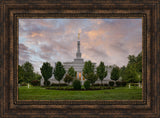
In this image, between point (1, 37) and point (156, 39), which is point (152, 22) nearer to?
point (156, 39)

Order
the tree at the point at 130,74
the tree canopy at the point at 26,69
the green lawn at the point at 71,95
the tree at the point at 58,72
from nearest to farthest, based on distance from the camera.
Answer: the green lawn at the point at 71,95, the tree canopy at the point at 26,69, the tree at the point at 130,74, the tree at the point at 58,72

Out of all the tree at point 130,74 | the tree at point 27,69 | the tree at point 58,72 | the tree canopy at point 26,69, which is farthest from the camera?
the tree at point 58,72

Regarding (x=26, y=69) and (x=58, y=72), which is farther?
(x=58, y=72)

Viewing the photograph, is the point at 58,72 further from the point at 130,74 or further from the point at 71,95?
the point at 71,95

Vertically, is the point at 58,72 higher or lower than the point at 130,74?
lower

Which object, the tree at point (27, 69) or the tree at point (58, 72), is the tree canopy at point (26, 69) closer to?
the tree at point (27, 69)

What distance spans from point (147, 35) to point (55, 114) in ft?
13.9

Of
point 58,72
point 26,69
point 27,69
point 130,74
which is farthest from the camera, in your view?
point 58,72

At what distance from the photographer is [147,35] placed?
5016 mm

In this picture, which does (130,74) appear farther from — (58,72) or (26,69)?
(58,72)

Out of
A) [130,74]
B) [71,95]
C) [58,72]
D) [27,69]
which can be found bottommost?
[71,95]

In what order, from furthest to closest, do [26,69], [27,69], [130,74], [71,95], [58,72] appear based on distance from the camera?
[58,72]
[130,74]
[27,69]
[26,69]
[71,95]

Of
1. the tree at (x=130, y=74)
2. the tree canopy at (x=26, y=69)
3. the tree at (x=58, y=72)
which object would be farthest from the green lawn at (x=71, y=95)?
the tree at (x=58, y=72)

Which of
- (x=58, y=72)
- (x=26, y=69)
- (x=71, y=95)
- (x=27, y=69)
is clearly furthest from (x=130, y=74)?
(x=58, y=72)
